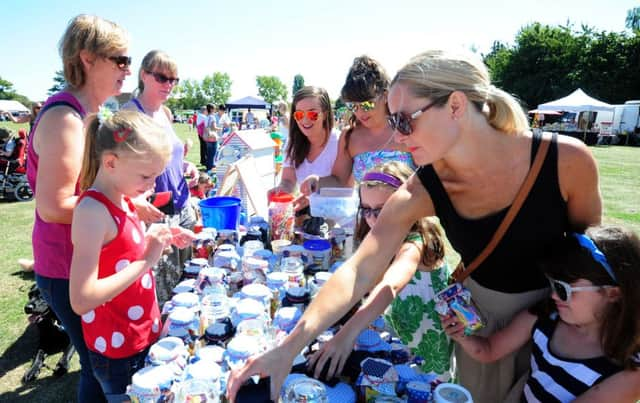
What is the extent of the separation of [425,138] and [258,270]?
1026 mm

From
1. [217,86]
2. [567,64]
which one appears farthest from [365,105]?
[217,86]

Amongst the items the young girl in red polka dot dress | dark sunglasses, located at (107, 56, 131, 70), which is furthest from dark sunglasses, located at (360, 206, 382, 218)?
dark sunglasses, located at (107, 56, 131, 70)

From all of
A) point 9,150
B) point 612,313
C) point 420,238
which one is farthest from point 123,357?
point 9,150

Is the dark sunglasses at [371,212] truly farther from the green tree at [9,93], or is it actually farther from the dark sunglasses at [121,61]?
the green tree at [9,93]

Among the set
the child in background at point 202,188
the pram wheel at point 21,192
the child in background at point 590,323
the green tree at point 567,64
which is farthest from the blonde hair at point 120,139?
the green tree at point 567,64

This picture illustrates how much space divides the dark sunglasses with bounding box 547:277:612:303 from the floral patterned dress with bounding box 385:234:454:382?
490 millimetres

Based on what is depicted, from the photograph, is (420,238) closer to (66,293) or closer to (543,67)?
(66,293)

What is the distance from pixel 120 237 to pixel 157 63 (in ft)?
5.98

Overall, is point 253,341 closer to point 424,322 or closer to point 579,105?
point 424,322

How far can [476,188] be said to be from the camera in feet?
4.78

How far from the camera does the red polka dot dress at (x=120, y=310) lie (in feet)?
4.72

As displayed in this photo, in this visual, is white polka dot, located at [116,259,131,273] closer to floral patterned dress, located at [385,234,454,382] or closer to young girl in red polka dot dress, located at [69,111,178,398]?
young girl in red polka dot dress, located at [69,111,178,398]

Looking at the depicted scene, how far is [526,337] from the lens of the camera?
1480 millimetres

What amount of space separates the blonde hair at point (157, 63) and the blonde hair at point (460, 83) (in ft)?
6.81
